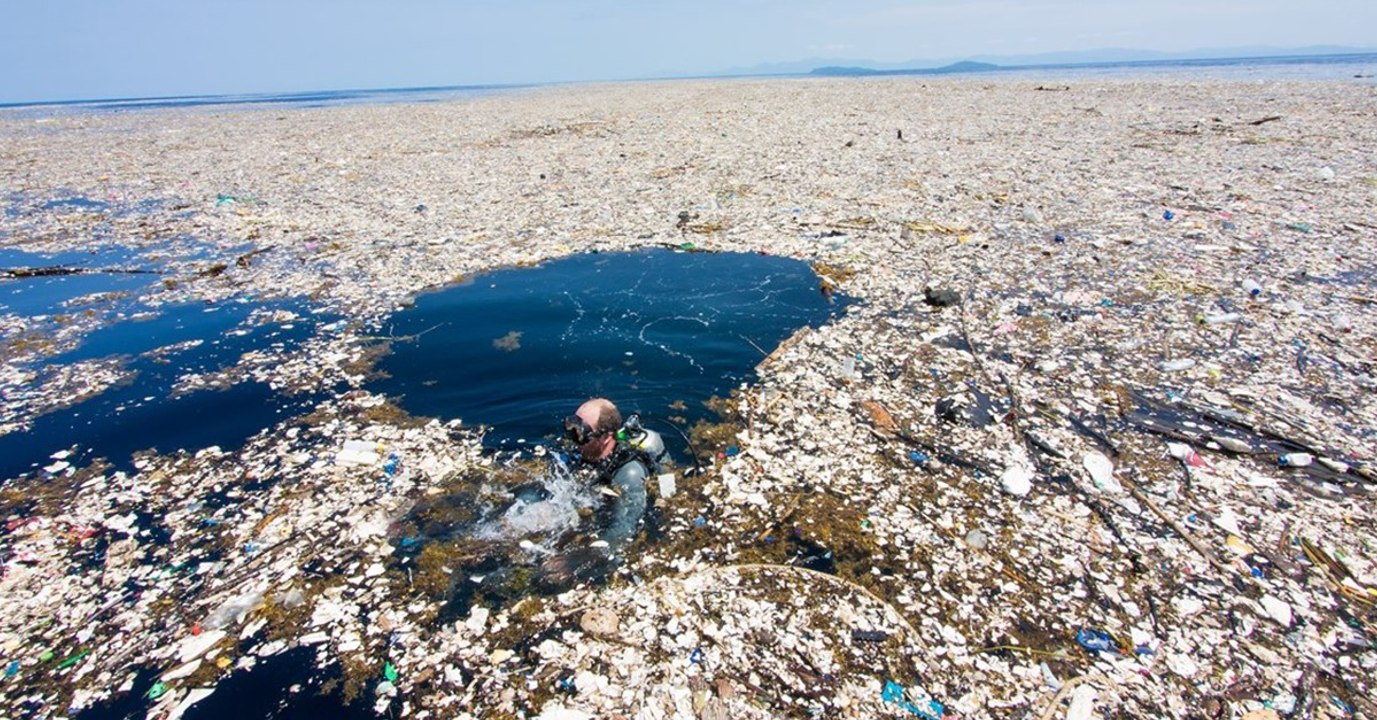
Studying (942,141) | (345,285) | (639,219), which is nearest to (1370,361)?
(639,219)

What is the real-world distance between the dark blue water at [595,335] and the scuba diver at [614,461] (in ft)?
1.97

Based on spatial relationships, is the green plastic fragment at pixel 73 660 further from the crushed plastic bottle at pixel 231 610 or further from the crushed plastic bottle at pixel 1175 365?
the crushed plastic bottle at pixel 1175 365

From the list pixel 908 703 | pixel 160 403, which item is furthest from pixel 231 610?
pixel 908 703

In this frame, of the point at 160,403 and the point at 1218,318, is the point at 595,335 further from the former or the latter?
the point at 1218,318

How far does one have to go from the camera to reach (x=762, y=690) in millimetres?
3264

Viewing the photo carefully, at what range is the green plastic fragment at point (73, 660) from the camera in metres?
3.47

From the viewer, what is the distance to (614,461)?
4836 millimetres

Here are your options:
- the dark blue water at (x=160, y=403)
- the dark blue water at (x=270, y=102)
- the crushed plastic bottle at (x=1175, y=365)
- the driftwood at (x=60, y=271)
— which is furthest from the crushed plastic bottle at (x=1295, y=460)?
the dark blue water at (x=270, y=102)

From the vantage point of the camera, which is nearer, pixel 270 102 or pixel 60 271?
pixel 60 271

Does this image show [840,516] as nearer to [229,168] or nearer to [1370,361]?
[1370,361]

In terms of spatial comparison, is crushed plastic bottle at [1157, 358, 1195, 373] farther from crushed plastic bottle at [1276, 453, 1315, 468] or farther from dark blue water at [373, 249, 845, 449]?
dark blue water at [373, 249, 845, 449]

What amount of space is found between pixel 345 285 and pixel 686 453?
6565 mm

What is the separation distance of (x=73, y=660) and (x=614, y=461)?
330 cm

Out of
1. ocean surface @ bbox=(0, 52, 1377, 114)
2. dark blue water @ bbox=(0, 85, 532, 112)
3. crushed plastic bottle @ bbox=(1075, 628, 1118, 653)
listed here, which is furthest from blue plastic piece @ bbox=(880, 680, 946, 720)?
dark blue water @ bbox=(0, 85, 532, 112)
